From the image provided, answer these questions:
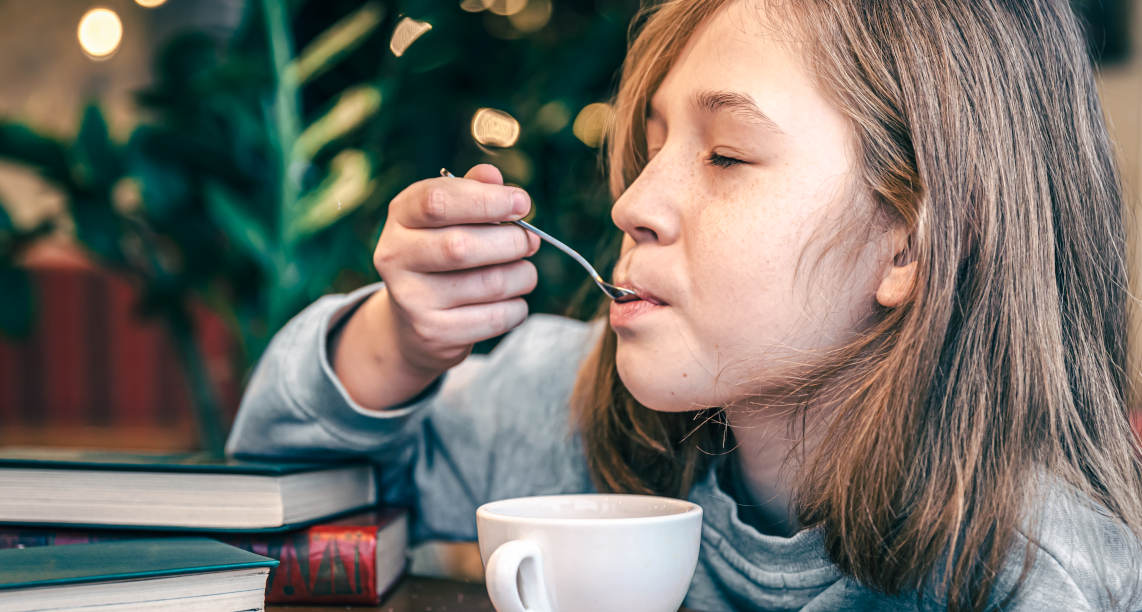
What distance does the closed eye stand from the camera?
56 centimetres

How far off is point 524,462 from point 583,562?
15.0 inches

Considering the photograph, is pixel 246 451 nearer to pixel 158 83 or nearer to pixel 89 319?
pixel 158 83

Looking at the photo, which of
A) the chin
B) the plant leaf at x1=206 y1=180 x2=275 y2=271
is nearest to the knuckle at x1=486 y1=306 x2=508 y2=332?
the chin

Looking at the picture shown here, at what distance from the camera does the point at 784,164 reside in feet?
1.78

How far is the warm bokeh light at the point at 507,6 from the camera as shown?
1.61 metres

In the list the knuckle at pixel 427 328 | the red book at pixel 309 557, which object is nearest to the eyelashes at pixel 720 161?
the knuckle at pixel 427 328

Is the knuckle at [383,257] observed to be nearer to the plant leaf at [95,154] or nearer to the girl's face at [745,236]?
the girl's face at [745,236]

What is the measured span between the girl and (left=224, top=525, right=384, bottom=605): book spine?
158 millimetres

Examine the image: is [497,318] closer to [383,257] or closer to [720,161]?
[383,257]

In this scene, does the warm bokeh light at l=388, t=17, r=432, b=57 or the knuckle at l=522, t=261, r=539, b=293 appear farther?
the warm bokeh light at l=388, t=17, r=432, b=57

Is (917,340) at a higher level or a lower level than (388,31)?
lower

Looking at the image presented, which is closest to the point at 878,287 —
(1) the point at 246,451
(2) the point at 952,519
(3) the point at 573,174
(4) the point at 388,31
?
(2) the point at 952,519

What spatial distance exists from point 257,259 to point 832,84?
121cm

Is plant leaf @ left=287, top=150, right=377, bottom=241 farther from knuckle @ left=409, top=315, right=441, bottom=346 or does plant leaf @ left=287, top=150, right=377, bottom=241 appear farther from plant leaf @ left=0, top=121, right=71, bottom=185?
knuckle @ left=409, top=315, right=441, bottom=346
